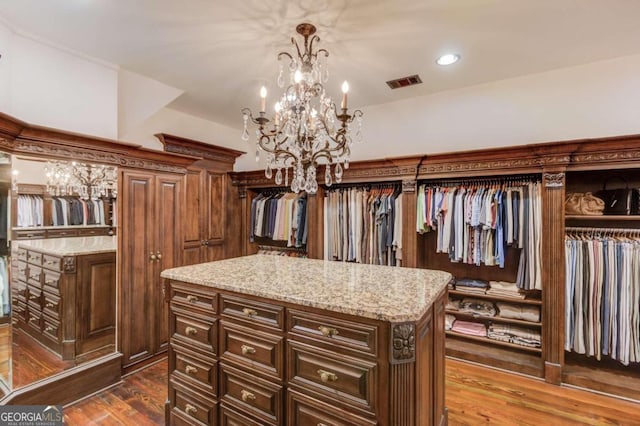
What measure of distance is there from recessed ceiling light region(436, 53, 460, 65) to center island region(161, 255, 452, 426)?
1.80m

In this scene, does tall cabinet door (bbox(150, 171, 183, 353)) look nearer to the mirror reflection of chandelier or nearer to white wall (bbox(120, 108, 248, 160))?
the mirror reflection of chandelier

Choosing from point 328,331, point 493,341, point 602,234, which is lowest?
point 493,341

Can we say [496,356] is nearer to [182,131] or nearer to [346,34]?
[346,34]

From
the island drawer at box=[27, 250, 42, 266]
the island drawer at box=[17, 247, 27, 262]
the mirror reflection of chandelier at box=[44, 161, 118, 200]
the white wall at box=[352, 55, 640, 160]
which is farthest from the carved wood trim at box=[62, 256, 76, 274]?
the white wall at box=[352, 55, 640, 160]

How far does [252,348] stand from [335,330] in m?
0.52

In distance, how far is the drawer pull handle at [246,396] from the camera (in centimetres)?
158

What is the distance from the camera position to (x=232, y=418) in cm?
166

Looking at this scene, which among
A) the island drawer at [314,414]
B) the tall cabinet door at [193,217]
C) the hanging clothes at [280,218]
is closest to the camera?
the island drawer at [314,414]

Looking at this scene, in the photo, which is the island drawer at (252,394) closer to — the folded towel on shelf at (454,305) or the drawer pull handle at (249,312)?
the drawer pull handle at (249,312)

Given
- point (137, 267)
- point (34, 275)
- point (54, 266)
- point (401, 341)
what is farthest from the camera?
point (137, 267)

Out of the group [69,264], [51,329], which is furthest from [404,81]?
[51,329]

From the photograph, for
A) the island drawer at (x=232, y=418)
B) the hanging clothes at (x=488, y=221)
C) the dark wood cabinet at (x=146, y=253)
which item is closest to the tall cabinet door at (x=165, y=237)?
the dark wood cabinet at (x=146, y=253)

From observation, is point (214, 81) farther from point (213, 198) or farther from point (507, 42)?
point (507, 42)

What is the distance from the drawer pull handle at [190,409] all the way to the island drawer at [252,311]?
0.66 meters
